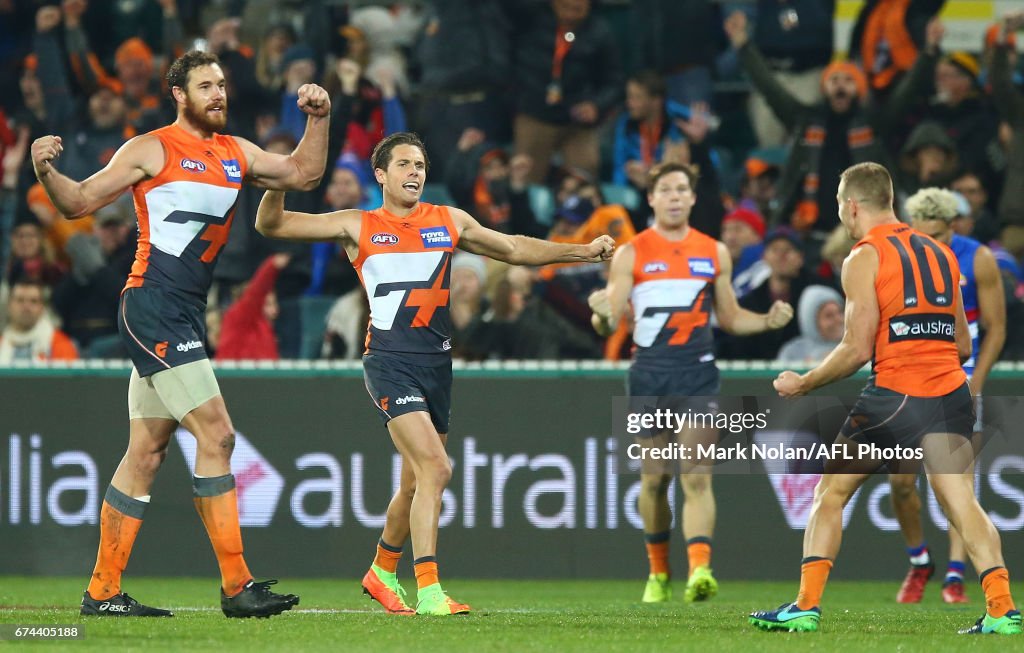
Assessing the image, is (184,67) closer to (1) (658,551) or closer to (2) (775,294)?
(1) (658,551)

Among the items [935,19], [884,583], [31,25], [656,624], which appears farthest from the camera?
[31,25]

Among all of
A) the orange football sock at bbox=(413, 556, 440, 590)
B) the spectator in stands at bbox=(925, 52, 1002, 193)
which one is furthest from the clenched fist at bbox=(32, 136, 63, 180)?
the spectator in stands at bbox=(925, 52, 1002, 193)

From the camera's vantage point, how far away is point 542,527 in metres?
11.7

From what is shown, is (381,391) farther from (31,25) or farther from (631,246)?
(31,25)

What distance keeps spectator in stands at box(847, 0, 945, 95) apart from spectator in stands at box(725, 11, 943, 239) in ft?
1.73

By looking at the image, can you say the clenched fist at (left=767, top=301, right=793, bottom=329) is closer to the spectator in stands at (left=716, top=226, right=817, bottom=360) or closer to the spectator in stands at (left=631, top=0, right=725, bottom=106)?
the spectator in stands at (left=716, top=226, right=817, bottom=360)

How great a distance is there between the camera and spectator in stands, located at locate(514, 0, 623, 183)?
1540cm

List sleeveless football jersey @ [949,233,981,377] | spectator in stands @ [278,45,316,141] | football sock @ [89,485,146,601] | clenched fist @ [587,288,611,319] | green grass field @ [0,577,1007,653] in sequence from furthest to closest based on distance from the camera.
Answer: spectator in stands @ [278,45,316,141], sleeveless football jersey @ [949,233,981,377], clenched fist @ [587,288,611,319], football sock @ [89,485,146,601], green grass field @ [0,577,1007,653]

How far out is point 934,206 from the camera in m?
9.60

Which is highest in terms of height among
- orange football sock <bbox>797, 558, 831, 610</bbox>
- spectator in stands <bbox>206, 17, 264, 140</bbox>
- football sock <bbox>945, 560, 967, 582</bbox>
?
spectator in stands <bbox>206, 17, 264, 140</bbox>

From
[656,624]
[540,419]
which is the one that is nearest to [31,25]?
[540,419]

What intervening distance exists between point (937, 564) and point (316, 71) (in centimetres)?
765

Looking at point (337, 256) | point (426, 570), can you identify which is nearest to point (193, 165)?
point (426, 570)

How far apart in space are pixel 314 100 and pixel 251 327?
502 centimetres
